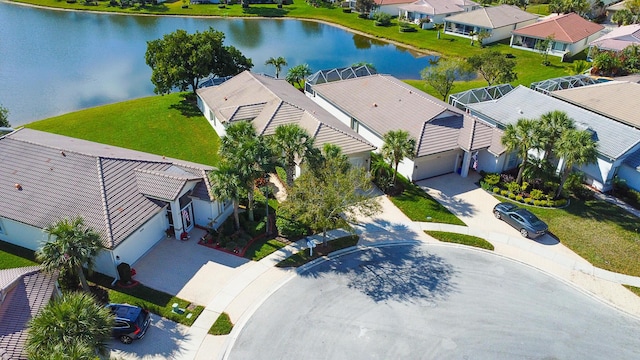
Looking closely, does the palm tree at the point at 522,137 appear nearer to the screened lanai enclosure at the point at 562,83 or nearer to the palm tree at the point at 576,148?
the palm tree at the point at 576,148

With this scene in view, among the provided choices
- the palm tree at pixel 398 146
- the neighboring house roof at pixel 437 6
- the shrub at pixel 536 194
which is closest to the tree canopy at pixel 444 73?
the palm tree at pixel 398 146

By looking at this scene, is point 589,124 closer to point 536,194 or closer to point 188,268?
point 536,194

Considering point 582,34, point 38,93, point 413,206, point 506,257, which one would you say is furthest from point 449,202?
point 582,34

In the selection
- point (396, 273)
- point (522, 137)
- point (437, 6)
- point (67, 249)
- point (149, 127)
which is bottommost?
point (396, 273)

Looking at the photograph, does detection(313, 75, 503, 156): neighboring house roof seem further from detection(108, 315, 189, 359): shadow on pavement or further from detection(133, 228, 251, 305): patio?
detection(108, 315, 189, 359): shadow on pavement

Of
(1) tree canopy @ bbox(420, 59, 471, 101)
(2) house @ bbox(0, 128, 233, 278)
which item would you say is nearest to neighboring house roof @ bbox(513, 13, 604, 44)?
(1) tree canopy @ bbox(420, 59, 471, 101)

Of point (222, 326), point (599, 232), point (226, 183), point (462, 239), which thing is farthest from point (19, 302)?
point (599, 232)
